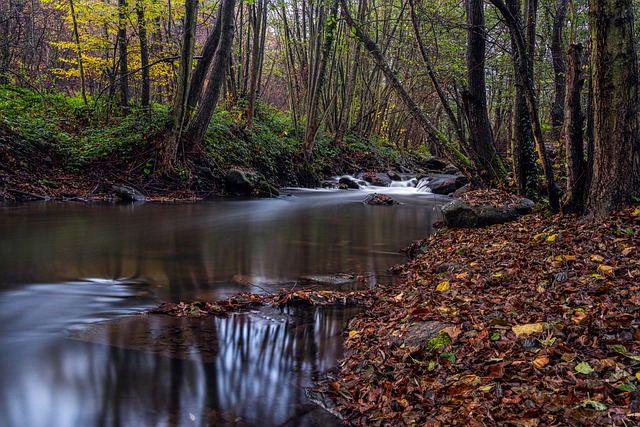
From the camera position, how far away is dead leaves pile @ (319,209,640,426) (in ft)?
7.63

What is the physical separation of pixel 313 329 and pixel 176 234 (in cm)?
525

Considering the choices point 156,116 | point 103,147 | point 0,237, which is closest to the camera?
point 0,237

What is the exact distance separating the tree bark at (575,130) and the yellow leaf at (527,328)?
11.7 ft

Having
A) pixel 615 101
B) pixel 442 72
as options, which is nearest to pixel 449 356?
pixel 615 101

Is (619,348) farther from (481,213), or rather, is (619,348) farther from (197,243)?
(197,243)

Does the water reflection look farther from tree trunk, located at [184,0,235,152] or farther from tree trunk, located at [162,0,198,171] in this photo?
tree trunk, located at [184,0,235,152]

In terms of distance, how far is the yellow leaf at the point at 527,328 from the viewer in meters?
2.95

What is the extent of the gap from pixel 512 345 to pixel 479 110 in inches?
293

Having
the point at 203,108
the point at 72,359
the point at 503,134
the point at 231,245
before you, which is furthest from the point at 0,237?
the point at 503,134

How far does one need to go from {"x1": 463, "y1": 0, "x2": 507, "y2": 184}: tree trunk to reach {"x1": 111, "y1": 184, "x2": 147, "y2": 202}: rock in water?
8.85m

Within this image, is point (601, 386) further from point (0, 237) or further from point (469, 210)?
point (0, 237)

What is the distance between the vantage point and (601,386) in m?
2.31

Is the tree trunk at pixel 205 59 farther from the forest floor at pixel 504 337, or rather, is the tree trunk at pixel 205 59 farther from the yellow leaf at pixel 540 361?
the yellow leaf at pixel 540 361

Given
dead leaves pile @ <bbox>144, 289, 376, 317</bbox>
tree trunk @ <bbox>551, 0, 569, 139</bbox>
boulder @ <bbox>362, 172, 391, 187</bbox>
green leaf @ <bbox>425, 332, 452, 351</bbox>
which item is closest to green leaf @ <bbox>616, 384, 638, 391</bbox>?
green leaf @ <bbox>425, 332, 452, 351</bbox>
